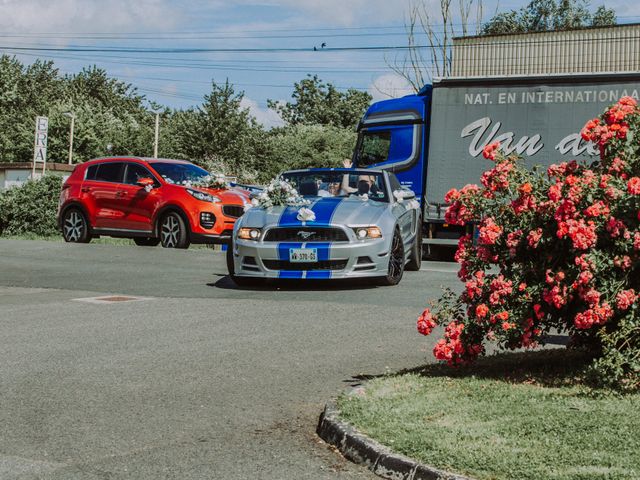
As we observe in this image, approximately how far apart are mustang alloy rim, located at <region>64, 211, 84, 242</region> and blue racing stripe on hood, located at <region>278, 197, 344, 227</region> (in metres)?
9.16

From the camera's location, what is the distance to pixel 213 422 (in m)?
5.96

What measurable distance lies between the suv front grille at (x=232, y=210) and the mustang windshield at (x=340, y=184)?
4867mm

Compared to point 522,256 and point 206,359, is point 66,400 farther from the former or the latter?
point 522,256

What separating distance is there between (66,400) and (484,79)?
1599 centimetres

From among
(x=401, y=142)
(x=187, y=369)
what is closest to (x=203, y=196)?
(x=401, y=142)

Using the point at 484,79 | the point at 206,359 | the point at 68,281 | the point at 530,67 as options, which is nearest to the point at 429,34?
the point at 530,67

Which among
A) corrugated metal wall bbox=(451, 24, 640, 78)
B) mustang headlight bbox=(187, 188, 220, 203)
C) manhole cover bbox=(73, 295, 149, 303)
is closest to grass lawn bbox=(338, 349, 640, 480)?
manhole cover bbox=(73, 295, 149, 303)

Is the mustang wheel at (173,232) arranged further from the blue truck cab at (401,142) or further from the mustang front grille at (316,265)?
Answer: the mustang front grille at (316,265)

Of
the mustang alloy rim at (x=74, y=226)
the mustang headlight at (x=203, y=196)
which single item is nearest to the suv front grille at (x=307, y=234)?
the mustang headlight at (x=203, y=196)

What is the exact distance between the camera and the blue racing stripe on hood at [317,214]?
41.6 ft

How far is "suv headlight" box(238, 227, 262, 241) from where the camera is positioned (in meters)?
12.9

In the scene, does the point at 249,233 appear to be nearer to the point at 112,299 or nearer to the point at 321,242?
the point at 321,242

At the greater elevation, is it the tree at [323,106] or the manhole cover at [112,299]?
the tree at [323,106]

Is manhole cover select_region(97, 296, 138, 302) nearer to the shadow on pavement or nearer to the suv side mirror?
the shadow on pavement
